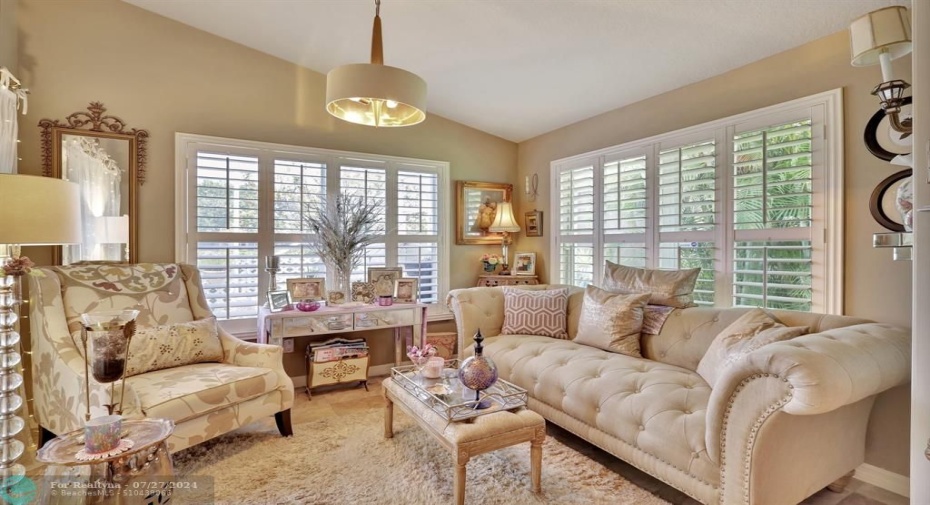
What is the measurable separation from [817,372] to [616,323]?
1349mm

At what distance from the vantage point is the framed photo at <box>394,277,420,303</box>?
3.67 m

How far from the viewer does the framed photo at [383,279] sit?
3645 millimetres

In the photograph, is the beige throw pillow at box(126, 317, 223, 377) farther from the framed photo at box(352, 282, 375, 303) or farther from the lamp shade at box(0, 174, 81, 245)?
the framed photo at box(352, 282, 375, 303)

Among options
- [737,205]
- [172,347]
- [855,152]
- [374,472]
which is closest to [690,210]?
[737,205]

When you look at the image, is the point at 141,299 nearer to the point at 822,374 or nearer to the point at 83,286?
the point at 83,286

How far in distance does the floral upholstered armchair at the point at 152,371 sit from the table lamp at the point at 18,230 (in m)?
0.24

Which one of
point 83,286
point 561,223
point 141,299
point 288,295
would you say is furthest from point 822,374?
point 83,286

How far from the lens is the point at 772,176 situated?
8.33 ft

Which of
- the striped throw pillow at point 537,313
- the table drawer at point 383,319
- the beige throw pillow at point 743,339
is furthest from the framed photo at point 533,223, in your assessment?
the beige throw pillow at point 743,339

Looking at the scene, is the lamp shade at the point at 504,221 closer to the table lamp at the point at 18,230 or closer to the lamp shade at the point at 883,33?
the lamp shade at the point at 883,33

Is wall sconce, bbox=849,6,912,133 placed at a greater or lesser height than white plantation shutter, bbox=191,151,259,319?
greater

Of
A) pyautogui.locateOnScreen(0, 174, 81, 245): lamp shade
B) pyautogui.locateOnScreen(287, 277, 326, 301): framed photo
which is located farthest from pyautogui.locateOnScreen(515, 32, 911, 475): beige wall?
pyautogui.locateOnScreen(0, 174, 81, 245): lamp shade

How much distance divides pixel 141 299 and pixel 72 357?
506 millimetres

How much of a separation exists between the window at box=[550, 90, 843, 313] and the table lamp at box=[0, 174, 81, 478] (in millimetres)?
3352
